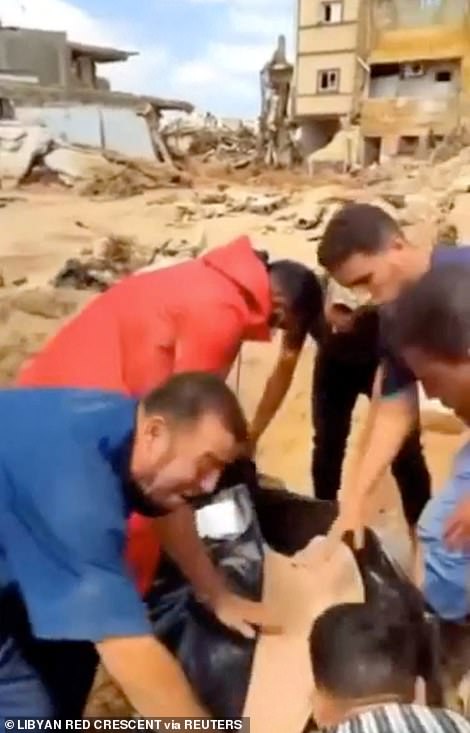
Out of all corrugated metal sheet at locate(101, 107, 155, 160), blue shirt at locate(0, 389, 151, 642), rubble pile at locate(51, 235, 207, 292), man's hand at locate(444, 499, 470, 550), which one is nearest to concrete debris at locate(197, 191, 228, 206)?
rubble pile at locate(51, 235, 207, 292)

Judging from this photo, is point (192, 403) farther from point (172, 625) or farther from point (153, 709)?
point (172, 625)

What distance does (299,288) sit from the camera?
218 cm

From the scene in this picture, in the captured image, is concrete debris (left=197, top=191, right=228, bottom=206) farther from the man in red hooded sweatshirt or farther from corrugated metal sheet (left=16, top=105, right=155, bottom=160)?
the man in red hooded sweatshirt

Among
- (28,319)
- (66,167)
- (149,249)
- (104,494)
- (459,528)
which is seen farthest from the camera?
(66,167)

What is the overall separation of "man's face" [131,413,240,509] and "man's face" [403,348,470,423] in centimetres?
31

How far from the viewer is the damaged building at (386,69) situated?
1667 cm

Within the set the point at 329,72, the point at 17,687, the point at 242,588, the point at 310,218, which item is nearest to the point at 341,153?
the point at 329,72

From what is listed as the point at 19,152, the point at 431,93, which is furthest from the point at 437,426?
the point at 431,93

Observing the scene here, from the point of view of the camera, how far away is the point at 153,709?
4.23 feet

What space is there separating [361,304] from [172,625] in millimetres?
834

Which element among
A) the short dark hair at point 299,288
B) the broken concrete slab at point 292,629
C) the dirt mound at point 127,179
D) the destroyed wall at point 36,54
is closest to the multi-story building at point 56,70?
the destroyed wall at point 36,54

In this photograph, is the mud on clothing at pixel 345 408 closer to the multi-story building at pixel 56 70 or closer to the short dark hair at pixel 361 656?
the short dark hair at pixel 361 656

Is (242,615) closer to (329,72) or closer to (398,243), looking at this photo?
(398,243)

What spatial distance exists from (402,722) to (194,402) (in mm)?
451
